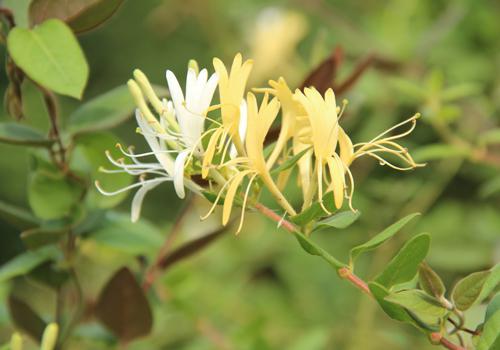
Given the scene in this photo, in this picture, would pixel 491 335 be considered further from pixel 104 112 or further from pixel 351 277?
pixel 104 112

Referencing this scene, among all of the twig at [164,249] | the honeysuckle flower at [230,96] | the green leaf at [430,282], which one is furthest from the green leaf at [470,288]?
the twig at [164,249]

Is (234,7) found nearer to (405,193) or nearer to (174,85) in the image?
(405,193)

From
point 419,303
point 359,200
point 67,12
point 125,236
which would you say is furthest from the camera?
point 359,200

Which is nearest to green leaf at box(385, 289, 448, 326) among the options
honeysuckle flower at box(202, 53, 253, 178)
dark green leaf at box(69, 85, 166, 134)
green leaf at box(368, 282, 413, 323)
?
green leaf at box(368, 282, 413, 323)

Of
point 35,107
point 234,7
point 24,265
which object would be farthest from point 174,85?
point 234,7

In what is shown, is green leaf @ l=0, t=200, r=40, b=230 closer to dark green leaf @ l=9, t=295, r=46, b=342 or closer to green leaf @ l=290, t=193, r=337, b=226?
dark green leaf @ l=9, t=295, r=46, b=342

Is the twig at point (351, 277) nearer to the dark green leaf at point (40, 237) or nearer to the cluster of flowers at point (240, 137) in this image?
the cluster of flowers at point (240, 137)

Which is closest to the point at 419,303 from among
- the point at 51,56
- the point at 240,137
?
the point at 240,137

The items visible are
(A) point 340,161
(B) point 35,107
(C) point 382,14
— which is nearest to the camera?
(A) point 340,161
